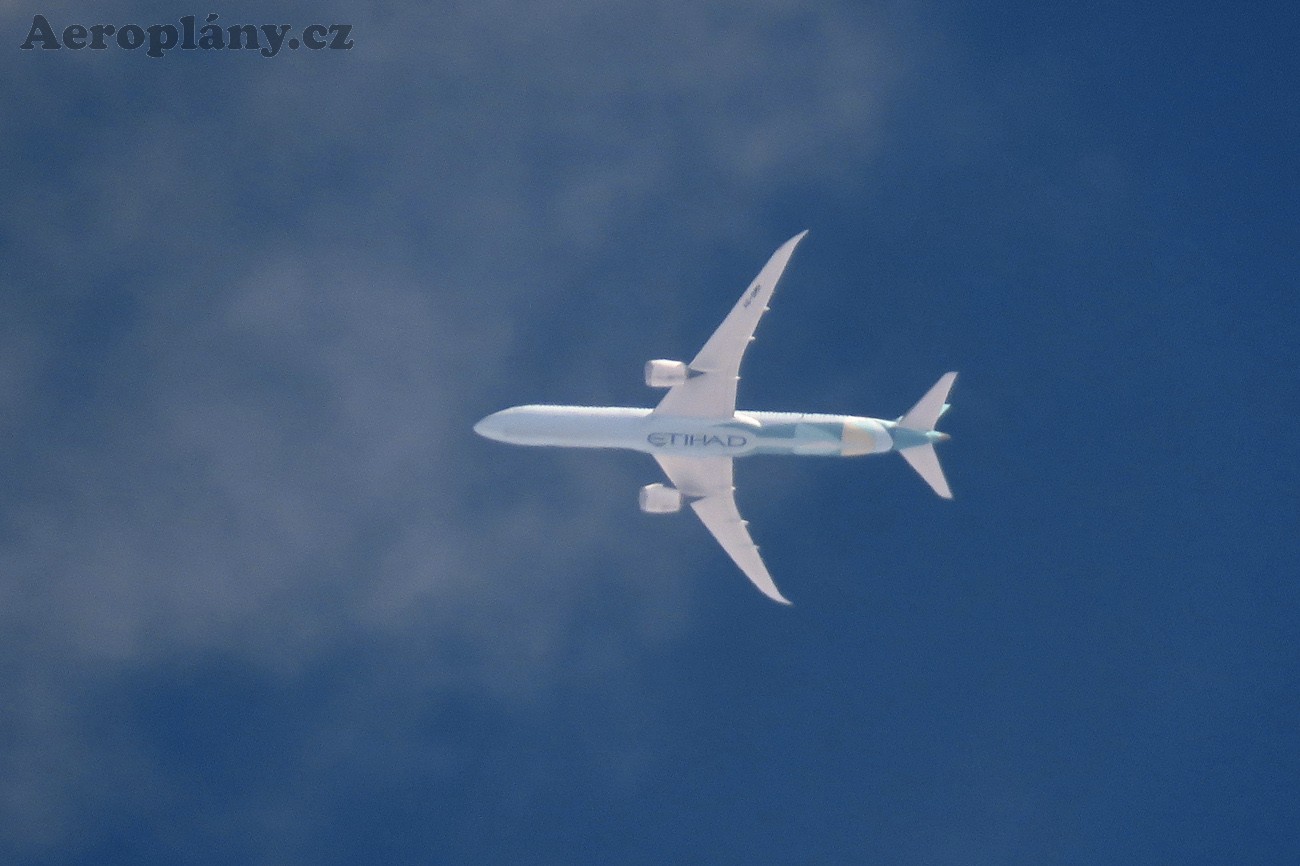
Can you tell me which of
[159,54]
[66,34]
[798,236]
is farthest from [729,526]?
[66,34]

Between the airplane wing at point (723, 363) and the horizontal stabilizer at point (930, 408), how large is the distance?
11250mm

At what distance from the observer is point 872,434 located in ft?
262

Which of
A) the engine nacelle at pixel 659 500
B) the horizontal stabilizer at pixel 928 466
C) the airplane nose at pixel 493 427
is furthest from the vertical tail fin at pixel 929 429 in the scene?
the airplane nose at pixel 493 427

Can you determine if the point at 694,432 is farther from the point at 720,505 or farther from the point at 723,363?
the point at 720,505

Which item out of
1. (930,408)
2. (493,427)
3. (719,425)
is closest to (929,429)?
(930,408)

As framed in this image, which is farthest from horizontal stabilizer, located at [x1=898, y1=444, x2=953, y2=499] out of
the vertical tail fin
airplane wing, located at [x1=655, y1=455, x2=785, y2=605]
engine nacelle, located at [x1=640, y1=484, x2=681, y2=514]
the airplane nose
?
the airplane nose

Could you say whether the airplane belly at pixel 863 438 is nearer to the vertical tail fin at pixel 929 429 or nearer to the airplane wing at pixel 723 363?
the vertical tail fin at pixel 929 429

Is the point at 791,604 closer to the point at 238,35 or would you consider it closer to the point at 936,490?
the point at 936,490

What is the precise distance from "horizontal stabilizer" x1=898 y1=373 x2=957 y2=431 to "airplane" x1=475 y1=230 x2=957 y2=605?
62 millimetres

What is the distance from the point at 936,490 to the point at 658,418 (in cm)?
1808

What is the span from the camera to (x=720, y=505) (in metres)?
84.1

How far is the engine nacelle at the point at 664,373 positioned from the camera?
77188 mm

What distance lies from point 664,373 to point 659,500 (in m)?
8.71

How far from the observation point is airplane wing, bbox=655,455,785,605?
83438mm
